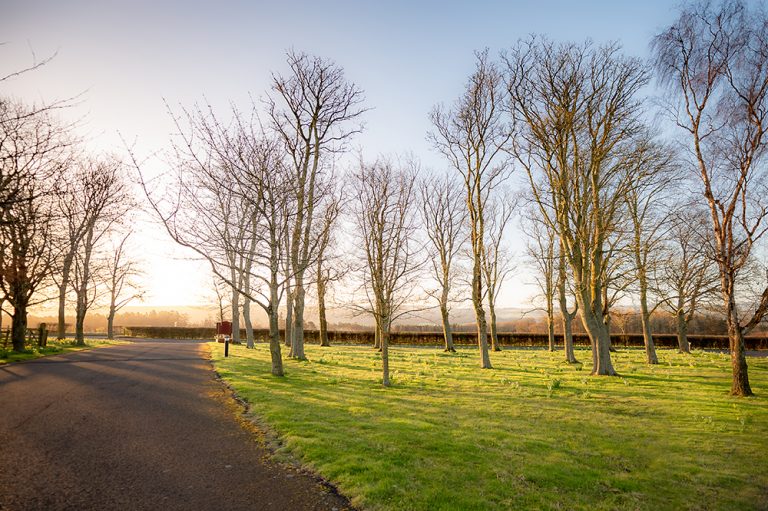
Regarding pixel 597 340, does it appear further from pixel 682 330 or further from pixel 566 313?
pixel 682 330

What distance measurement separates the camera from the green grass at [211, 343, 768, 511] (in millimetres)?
4828

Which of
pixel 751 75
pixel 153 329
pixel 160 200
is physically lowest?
pixel 153 329

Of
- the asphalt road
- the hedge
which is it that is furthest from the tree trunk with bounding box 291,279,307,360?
the hedge

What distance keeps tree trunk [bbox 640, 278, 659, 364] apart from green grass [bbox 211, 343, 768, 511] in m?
7.88

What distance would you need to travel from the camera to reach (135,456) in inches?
225

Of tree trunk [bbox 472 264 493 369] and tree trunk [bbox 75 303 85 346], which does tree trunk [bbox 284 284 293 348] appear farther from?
tree trunk [bbox 75 303 85 346]

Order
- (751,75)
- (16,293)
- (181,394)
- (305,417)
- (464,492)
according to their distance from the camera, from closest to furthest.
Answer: (464,492) < (305,417) < (181,394) < (751,75) < (16,293)

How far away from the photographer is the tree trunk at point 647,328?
67.1 feet

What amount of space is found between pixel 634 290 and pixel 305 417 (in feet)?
68.7

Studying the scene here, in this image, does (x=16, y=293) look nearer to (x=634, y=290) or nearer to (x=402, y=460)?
(x=402, y=460)

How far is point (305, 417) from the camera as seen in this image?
8.00 m

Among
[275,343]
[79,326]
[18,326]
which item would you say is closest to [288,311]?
[275,343]

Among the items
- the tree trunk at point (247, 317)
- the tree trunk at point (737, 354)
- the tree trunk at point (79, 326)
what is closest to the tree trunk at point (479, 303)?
the tree trunk at point (737, 354)

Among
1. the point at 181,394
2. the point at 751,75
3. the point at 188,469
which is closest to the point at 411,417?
the point at 188,469
